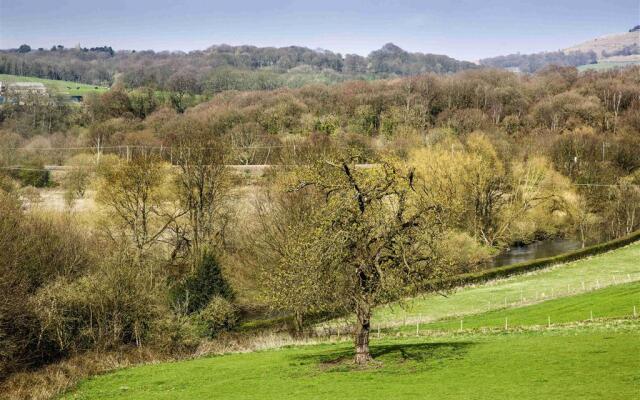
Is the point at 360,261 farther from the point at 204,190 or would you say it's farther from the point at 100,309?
the point at 204,190

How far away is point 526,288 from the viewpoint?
51.6 m

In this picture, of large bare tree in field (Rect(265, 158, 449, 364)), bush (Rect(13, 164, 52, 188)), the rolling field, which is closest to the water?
the rolling field

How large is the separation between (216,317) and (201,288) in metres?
2.29

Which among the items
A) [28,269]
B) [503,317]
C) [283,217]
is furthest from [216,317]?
[503,317]

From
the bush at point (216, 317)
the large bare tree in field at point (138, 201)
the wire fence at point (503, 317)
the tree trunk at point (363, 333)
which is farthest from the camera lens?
the large bare tree in field at point (138, 201)

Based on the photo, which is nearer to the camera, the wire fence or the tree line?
the tree line

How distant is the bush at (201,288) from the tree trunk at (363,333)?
18.9 meters

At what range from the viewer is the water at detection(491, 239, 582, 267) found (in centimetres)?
6868

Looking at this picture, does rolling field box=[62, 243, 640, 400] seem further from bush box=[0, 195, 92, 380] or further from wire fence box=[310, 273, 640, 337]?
bush box=[0, 195, 92, 380]

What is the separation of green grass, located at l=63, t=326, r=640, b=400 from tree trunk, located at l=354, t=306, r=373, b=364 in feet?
1.77

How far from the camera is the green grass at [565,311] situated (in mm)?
34906

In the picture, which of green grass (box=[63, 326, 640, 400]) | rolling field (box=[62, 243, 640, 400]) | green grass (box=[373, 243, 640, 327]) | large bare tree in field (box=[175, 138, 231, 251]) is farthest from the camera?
large bare tree in field (box=[175, 138, 231, 251])

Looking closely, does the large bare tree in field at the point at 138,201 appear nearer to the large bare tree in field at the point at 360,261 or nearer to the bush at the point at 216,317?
the bush at the point at 216,317

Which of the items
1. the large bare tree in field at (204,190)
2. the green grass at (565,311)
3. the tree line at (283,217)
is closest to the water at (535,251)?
the tree line at (283,217)
